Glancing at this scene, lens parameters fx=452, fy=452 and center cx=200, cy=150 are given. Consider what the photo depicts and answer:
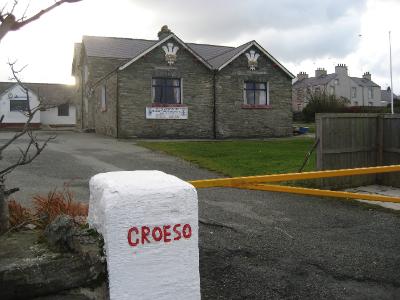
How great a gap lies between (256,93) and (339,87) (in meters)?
46.7

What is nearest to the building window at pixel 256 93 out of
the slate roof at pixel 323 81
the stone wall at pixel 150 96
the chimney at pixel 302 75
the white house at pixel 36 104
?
the stone wall at pixel 150 96

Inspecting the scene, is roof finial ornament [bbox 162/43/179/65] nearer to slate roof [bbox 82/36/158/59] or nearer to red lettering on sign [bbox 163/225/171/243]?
slate roof [bbox 82/36/158/59]

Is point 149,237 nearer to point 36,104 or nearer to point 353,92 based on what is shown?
point 36,104

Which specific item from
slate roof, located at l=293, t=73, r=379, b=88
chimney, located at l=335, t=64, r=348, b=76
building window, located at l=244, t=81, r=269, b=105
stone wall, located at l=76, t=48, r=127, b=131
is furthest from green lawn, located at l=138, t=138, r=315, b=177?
chimney, located at l=335, t=64, r=348, b=76

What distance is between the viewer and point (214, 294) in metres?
4.17

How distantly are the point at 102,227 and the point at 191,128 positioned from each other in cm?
2560

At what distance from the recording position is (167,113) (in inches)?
1097

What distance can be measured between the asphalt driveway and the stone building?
54.6ft

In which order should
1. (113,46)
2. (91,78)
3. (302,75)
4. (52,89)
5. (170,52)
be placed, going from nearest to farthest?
(170,52) < (91,78) < (113,46) < (52,89) < (302,75)

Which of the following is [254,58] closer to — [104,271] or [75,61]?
[75,61]

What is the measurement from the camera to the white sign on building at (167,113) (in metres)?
27.5

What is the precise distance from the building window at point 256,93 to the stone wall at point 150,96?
268 cm

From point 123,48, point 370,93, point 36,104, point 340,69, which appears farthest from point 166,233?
point 370,93

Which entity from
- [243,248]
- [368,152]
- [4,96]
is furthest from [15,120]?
[243,248]
